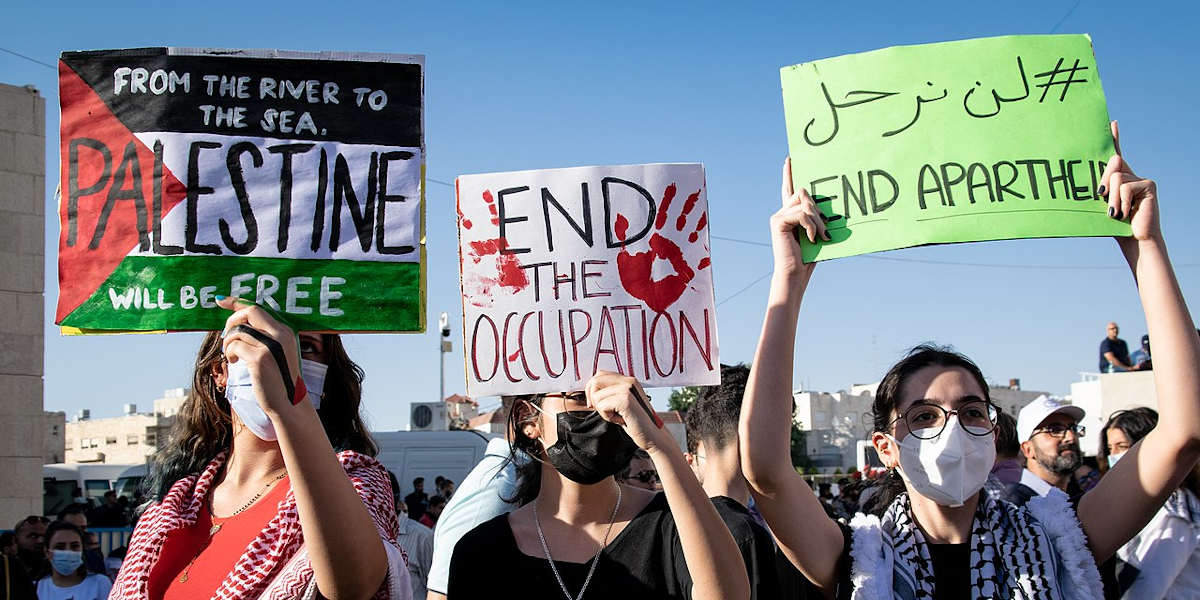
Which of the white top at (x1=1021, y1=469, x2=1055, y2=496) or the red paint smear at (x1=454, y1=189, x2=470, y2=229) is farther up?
the red paint smear at (x1=454, y1=189, x2=470, y2=229)

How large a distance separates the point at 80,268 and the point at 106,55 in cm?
65

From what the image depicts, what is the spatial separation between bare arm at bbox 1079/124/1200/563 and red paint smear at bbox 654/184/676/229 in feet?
4.13

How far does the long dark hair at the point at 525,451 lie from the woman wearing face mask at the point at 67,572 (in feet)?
19.1

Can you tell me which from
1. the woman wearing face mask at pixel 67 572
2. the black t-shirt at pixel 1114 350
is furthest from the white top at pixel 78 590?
the black t-shirt at pixel 1114 350

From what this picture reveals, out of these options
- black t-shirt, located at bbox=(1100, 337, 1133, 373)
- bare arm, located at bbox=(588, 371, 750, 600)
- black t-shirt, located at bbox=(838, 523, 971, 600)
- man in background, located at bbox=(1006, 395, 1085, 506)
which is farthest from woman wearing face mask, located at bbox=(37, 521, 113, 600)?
black t-shirt, located at bbox=(1100, 337, 1133, 373)

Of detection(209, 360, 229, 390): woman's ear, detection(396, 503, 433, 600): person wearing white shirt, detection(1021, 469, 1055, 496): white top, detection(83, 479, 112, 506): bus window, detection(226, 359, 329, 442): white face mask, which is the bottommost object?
detection(83, 479, 112, 506): bus window

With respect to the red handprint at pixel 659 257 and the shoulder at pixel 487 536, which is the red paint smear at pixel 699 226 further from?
the shoulder at pixel 487 536

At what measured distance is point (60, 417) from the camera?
3214 inches

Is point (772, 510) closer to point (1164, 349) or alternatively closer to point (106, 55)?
point (1164, 349)

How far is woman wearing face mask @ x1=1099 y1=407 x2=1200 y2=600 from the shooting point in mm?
4145

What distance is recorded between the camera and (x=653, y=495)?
3.22 m

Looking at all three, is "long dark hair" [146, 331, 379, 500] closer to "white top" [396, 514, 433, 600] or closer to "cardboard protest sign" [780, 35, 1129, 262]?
"cardboard protest sign" [780, 35, 1129, 262]

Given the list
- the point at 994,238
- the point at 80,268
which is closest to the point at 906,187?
the point at 994,238

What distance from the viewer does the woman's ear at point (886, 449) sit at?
10.0 feet
